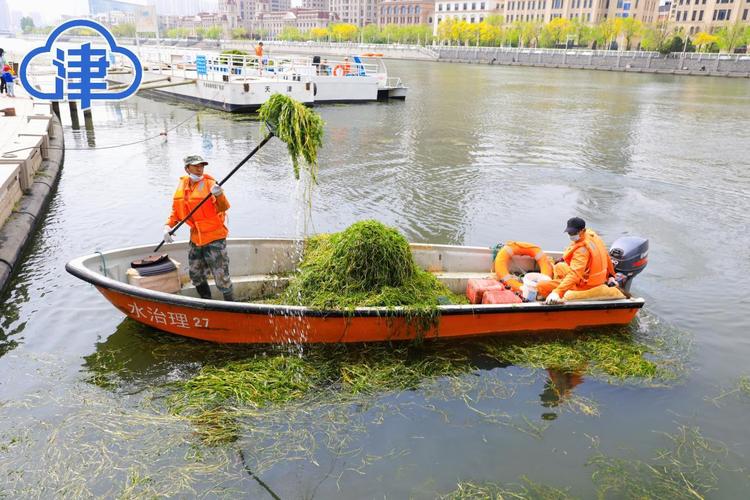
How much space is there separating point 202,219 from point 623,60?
269ft

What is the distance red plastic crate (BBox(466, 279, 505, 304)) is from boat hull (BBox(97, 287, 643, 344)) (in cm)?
59

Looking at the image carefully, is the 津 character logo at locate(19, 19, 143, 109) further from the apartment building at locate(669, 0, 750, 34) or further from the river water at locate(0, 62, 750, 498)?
the apartment building at locate(669, 0, 750, 34)

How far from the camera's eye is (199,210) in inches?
269

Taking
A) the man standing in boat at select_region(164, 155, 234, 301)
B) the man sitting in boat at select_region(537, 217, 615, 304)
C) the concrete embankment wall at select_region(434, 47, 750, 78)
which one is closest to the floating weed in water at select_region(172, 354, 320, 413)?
the man standing in boat at select_region(164, 155, 234, 301)

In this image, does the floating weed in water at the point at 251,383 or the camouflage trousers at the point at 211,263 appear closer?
the floating weed in water at the point at 251,383

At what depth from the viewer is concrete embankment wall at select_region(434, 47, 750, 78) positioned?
66.0m

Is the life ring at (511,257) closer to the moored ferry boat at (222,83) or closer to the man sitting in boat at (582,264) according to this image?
the man sitting in boat at (582,264)

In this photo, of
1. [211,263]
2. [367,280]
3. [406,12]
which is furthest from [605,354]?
[406,12]

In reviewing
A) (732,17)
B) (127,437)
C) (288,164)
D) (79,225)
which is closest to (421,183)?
(288,164)

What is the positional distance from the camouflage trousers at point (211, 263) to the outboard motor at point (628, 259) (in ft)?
18.5

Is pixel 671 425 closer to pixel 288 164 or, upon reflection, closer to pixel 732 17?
pixel 288 164

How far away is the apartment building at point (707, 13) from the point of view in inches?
3356

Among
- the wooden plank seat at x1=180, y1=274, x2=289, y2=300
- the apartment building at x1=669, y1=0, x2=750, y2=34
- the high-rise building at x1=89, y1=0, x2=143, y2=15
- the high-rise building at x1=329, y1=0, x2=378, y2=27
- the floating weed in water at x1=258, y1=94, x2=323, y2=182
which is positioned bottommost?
the wooden plank seat at x1=180, y1=274, x2=289, y2=300

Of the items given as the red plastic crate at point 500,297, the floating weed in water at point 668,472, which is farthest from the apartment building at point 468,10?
the floating weed in water at point 668,472
